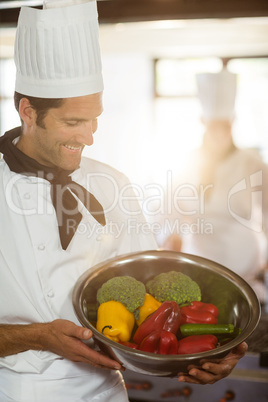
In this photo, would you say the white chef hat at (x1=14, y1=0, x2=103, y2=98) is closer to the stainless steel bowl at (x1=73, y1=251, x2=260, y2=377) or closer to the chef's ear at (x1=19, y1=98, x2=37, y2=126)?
the chef's ear at (x1=19, y1=98, x2=37, y2=126)

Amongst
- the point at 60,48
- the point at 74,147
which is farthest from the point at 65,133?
the point at 60,48

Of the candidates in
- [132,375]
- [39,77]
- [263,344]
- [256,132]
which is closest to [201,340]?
[263,344]

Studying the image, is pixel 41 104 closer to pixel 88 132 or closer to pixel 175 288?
pixel 88 132

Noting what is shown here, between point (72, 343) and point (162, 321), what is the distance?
0.23m

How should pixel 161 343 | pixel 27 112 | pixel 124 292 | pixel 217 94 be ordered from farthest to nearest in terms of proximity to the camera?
pixel 217 94 → pixel 27 112 → pixel 124 292 → pixel 161 343

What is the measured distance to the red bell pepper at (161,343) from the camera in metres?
1.08

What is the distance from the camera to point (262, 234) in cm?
144

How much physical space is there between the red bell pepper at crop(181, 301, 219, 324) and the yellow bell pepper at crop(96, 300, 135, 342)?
14 cm

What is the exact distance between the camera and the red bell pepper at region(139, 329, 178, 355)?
1078 millimetres

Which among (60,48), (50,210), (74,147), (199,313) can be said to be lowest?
(199,313)

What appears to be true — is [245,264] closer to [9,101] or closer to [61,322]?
[61,322]

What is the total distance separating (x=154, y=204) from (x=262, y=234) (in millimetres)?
356

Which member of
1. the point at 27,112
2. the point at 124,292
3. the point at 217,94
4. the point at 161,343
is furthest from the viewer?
the point at 217,94

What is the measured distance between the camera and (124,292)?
118cm
